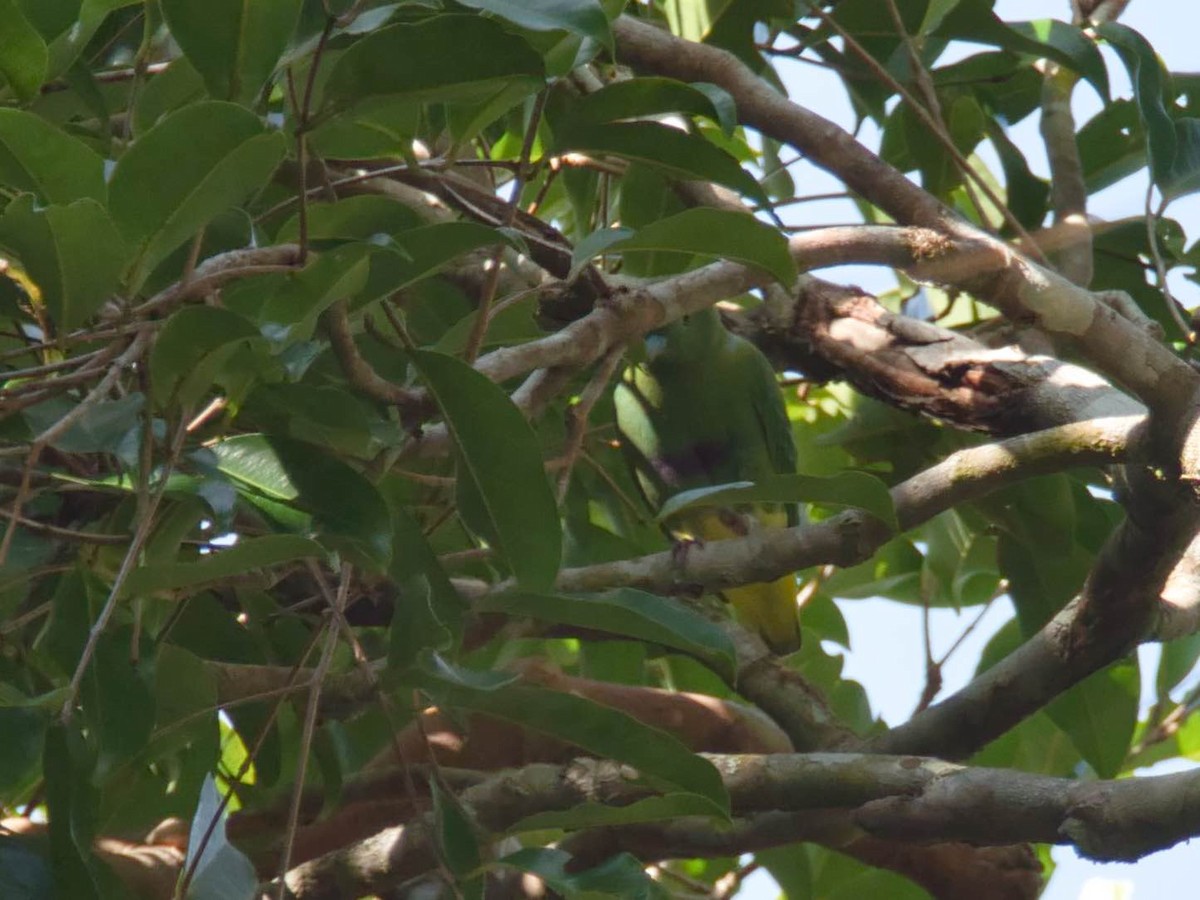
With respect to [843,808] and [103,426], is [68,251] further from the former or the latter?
[843,808]

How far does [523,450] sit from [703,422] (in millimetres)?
1842

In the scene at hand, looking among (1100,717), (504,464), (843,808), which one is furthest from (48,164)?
(1100,717)

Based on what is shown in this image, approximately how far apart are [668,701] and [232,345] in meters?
1.05

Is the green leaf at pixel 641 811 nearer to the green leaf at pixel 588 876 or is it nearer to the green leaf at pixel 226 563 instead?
the green leaf at pixel 588 876

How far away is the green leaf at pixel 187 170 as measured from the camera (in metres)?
1.02

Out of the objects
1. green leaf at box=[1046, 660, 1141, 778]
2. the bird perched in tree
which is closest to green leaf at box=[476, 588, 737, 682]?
green leaf at box=[1046, 660, 1141, 778]

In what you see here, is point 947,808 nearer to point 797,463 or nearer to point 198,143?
point 198,143

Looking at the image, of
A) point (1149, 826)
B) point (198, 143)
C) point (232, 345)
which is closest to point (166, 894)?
point (232, 345)

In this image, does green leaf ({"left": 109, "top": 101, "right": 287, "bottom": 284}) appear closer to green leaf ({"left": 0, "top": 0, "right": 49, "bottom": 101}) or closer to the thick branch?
green leaf ({"left": 0, "top": 0, "right": 49, "bottom": 101})

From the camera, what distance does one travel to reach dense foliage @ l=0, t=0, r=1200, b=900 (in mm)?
1090

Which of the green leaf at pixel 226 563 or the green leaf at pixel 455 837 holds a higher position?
the green leaf at pixel 226 563

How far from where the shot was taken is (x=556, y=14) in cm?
106

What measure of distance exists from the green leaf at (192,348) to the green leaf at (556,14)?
11.9 inches

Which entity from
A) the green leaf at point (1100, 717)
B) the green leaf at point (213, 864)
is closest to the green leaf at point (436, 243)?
the green leaf at point (213, 864)
